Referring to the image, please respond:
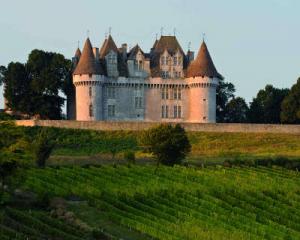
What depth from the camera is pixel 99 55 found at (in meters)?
Result: 75.8

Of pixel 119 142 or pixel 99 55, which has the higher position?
pixel 99 55

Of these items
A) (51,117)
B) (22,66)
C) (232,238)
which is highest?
(22,66)

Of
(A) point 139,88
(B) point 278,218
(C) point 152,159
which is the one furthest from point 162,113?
(B) point 278,218

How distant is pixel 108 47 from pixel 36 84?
7.95 metres

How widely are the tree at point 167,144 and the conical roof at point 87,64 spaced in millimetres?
21882

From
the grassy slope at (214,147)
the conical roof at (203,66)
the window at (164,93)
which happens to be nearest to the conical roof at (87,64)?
the window at (164,93)

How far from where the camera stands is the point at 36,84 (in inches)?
2849

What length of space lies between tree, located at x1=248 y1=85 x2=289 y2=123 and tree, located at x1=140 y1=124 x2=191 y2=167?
30.7m

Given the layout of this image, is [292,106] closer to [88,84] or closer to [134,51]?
[134,51]

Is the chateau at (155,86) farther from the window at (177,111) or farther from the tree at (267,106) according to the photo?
the tree at (267,106)

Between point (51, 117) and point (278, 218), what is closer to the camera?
point (278, 218)

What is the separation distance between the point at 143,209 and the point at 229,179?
10.8 metres

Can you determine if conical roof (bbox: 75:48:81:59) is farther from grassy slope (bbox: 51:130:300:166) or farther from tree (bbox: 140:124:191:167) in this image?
tree (bbox: 140:124:191:167)

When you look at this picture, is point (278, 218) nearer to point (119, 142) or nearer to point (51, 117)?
point (119, 142)
